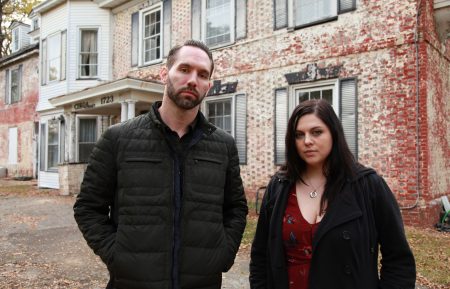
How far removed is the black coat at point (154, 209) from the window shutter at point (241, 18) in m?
8.53

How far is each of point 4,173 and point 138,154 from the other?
74.3 ft

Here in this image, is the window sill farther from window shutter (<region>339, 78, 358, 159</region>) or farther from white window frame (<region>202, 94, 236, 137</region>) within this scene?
white window frame (<region>202, 94, 236, 137</region>)

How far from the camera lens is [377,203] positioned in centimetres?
193

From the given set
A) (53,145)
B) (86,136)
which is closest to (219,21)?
(86,136)

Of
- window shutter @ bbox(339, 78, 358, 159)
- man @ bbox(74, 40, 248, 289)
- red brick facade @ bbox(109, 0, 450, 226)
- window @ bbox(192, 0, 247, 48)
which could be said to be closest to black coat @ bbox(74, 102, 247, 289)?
man @ bbox(74, 40, 248, 289)

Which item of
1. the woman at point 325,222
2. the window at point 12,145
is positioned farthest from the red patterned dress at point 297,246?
the window at point 12,145

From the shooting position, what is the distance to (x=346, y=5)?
8.30 meters

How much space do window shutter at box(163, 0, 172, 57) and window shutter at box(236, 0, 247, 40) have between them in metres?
2.77

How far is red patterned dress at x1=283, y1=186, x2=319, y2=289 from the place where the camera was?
1.99 metres

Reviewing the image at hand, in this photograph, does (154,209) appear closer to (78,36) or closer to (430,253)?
(430,253)

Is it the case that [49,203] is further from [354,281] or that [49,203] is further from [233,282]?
[354,281]

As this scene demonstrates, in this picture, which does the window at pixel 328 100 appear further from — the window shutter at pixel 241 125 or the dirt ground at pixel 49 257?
the dirt ground at pixel 49 257

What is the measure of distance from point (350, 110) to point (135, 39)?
8.28m

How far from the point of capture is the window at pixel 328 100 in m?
8.17
